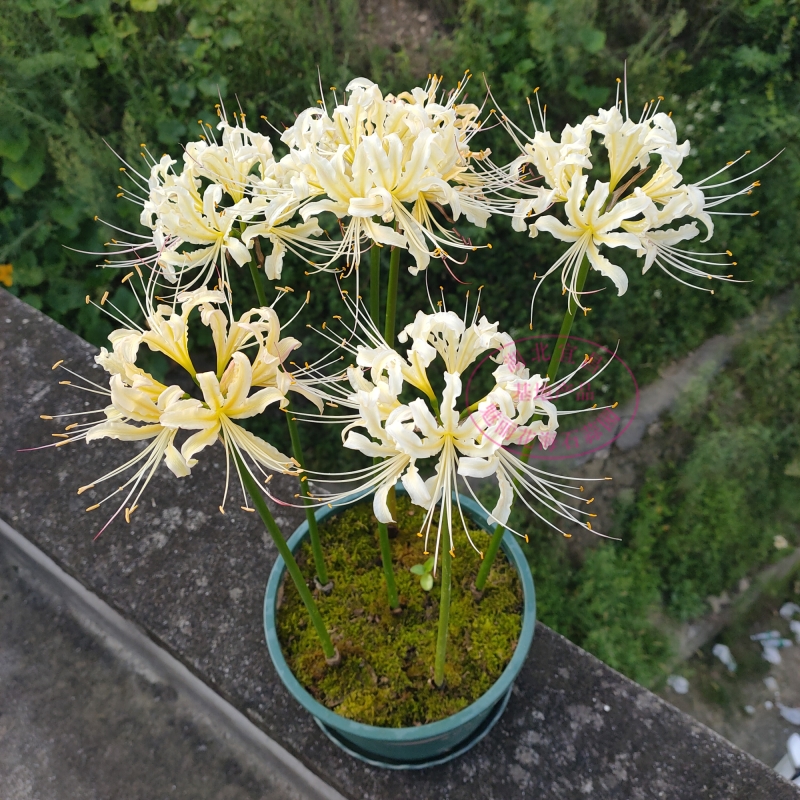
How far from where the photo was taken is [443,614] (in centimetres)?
116

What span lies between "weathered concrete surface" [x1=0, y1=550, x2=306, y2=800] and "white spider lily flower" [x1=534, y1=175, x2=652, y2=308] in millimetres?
1321

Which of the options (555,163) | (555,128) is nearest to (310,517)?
(555,163)

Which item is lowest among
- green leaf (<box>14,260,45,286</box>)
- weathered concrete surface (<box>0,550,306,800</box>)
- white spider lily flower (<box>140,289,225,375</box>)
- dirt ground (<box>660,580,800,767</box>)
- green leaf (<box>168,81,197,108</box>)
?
dirt ground (<box>660,580,800,767</box>)

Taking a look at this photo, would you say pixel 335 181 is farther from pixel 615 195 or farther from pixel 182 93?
pixel 182 93

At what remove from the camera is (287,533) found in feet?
5.42

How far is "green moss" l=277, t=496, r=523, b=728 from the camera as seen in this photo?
4.29 feet

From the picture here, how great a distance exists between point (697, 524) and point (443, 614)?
2.14 metres

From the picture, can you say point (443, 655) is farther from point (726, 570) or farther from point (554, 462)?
point (726, 570)

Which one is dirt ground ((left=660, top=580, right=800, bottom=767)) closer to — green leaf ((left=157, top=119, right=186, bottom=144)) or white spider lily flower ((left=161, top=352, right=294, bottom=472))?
white spider lily flower ((left=161, top=352, right=294, bottom=472))

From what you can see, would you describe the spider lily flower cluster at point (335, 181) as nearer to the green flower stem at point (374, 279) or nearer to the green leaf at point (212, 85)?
the green flower stem at point (374, 279)

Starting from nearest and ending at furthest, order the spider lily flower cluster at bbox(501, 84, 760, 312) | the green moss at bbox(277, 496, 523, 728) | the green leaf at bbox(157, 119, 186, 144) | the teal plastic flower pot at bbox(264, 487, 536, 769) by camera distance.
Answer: the spider lily flower cluster at bbox(501, 84, 760, 312)
the teal plastic flower pot at bbox(264, 487, 536, 769)
the green moss at bbox(277, 496, 523, 728)
the green leaf at bbox(157, 119, 186, 144)

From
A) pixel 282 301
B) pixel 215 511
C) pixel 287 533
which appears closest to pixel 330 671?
pixel 287 533

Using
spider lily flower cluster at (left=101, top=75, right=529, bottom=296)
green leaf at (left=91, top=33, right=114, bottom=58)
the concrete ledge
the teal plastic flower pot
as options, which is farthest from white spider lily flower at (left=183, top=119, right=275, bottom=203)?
green leaf at (left=91, top=33, right=114, bottom=58)

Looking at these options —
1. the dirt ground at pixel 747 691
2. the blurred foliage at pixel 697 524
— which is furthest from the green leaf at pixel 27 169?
the dirt ground at pixel 747 691
